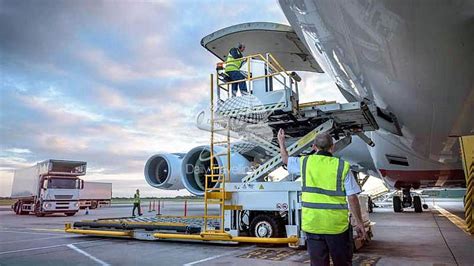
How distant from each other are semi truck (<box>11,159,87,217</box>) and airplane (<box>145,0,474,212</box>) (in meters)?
10.8

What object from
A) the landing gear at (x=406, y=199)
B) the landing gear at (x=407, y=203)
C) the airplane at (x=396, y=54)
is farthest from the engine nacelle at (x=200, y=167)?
the landing gear at (x=407, y=203)

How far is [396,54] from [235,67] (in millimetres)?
3472

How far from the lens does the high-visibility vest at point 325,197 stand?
2.66 meters

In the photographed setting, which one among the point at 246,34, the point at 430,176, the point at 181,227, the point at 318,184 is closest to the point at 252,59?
the point at 246,34

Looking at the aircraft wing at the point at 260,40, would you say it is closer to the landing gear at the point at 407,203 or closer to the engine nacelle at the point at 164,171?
the engine nacelle at the point at 164,171

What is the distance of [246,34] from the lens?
6.43m

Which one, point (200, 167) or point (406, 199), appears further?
point (406, 199)

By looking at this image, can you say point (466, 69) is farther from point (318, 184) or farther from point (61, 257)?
point (61, 257)

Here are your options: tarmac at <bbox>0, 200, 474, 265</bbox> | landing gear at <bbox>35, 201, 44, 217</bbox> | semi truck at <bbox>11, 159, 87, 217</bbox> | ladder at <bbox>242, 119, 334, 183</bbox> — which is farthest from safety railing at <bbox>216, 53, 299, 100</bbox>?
Answer: landing gear at <bbox>35, 201, 44, 217</bbox>

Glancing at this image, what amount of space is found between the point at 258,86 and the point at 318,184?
3813 mm

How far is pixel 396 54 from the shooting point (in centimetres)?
354

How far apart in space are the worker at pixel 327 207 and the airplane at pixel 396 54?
1227mm

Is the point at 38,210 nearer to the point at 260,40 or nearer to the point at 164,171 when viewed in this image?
the point at 164,171

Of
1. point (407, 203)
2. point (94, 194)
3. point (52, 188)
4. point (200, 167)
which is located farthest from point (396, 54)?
point (94, 194)
